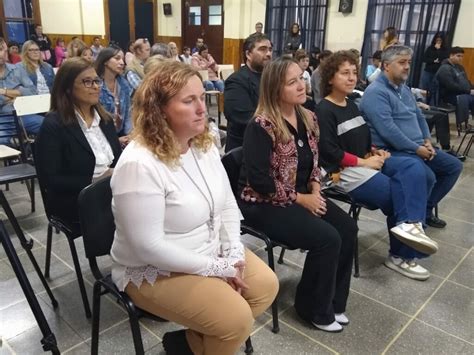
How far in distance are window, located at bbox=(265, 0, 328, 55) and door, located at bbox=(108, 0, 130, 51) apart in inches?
151

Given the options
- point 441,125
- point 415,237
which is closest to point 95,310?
point 415,237

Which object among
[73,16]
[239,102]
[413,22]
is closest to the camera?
[239,102]

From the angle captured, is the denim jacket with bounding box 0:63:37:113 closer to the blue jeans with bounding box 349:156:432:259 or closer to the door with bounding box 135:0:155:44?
the blue jeans with bounding box 349:156:432:259

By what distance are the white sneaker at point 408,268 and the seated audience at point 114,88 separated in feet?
6.47

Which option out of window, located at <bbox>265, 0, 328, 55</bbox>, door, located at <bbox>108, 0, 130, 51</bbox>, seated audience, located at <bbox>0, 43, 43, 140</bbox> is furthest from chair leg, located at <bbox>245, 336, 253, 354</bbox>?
door, located at <bbox>108, 0, 130, 51</bbox>

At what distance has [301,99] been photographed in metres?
1.83

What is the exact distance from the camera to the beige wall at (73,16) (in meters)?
9.20

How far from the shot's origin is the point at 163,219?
1.19m

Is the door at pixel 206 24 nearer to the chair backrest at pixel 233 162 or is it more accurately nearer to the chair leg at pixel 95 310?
the chair backrest at pixel 233 162

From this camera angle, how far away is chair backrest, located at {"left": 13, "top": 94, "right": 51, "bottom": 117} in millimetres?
3230

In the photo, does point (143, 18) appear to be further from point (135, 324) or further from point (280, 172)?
point (135, 324)

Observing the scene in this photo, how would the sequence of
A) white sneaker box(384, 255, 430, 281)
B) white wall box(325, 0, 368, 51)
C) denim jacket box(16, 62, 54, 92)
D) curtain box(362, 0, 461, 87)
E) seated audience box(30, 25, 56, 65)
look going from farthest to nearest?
seated audience box(30, 25, 56, 65)
white wall box(325, 0, 368, 51)
curtain box(362, 0, 461, 87)
denim jacket box(16, 62, 54, 92)
white sneaker box(384, 255, 430, 281)

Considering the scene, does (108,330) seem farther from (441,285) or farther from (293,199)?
(441,285)

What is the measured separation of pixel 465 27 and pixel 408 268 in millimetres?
6344
